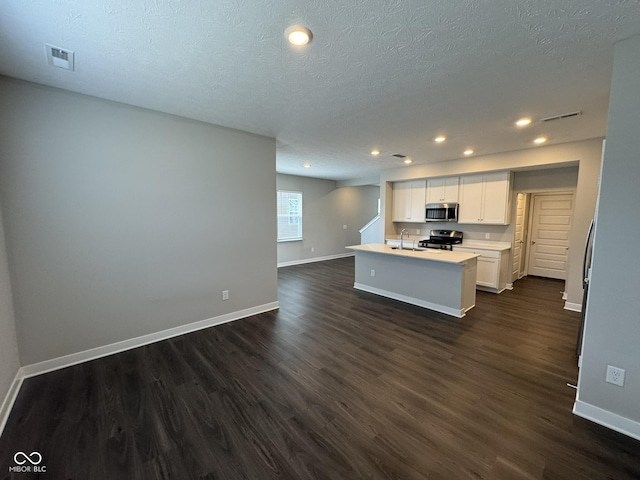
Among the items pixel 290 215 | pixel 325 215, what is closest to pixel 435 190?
pixel 325 215

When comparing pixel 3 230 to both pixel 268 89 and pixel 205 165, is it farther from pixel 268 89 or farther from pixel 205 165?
pixel 268 89

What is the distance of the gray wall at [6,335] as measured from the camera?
78.2 inches

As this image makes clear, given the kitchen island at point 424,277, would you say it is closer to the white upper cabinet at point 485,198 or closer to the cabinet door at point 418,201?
the white upper cabinet at point 485,198

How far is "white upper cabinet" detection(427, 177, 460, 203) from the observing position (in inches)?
222

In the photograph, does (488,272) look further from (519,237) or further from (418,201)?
(418,201)

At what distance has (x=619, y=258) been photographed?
5.79 ft

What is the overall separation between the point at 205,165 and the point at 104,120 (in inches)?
40.3

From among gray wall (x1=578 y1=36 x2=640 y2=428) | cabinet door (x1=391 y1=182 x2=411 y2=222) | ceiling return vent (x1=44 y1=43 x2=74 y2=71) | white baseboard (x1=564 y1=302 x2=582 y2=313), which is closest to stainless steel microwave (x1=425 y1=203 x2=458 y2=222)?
cabinet door (x1=391 y1=182 x2=411 y2=222)

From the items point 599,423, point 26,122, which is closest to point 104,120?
point 26,122

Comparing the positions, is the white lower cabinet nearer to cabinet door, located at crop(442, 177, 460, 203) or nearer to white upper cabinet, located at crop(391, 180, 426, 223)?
cabinet door, located at crop(442, 177, 460, 203)

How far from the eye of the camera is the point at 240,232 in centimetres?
368

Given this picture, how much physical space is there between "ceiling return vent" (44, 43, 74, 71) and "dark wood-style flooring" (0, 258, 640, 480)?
2.65m

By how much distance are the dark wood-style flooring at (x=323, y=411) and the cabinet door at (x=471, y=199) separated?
8.69 ft

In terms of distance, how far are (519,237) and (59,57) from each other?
7.24 meters
